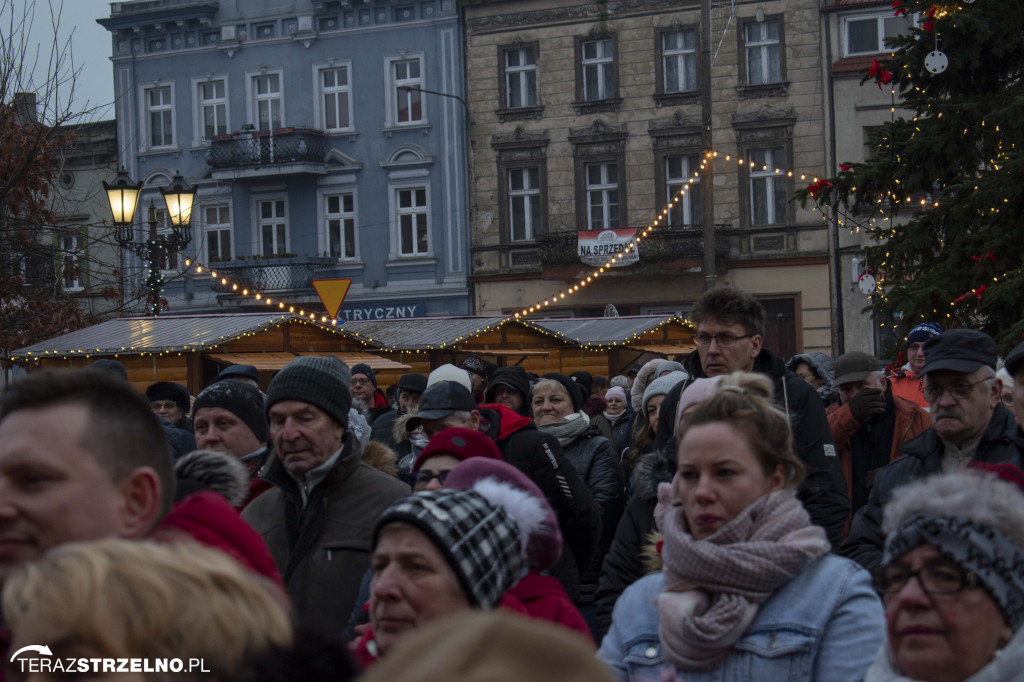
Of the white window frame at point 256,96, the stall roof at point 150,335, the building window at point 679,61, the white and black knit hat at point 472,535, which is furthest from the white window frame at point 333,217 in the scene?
the white and black knit hat at point 472,535

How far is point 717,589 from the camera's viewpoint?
3.13 meters

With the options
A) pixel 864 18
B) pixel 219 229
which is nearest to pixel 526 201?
pixel 219 229

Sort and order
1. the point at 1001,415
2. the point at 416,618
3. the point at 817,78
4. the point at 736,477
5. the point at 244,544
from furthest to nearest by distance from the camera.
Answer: the point at 817,78, the point at 1001,415, the point at 736,477, the point at 416,618, the point at 244,544

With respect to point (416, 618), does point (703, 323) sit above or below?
above

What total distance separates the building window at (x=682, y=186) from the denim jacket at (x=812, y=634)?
95.8 ft

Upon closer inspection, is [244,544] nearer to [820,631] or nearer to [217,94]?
[820,631]

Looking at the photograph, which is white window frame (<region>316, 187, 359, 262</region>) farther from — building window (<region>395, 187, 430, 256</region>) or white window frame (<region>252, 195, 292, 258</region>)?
building window (<region>395, 187, 430, 256</region>)

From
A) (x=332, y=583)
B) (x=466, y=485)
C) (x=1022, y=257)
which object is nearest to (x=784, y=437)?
(x=466, y=485)

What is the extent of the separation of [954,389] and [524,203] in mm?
28627

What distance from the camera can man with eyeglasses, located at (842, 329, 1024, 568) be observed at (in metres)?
4.84

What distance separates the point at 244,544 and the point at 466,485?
1.34m

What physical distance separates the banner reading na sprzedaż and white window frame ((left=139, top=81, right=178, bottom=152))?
12.7 m

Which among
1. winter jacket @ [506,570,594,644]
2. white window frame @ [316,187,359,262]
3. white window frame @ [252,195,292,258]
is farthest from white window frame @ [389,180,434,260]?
winter jacket @ [506,570,594,644]

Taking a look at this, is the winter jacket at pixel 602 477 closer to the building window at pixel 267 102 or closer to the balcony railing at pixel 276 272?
the balcony railing at pixel 276 272
